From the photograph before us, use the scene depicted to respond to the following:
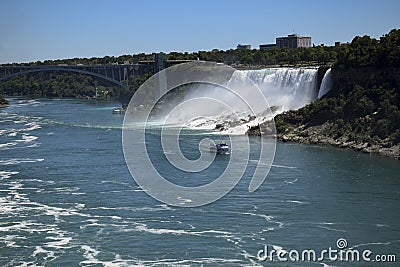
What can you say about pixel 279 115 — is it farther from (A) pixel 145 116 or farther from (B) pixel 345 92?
(A) pixel 145 116

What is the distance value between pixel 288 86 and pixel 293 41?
140ft

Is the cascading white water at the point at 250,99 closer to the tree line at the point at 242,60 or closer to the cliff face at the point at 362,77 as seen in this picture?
the cliff face at the point at 362,77

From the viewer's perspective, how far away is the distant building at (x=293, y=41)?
72.1 meters

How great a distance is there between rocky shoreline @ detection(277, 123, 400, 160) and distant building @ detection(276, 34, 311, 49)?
47.9 meters

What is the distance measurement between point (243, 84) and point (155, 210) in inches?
882

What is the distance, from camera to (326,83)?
28250 millimetres

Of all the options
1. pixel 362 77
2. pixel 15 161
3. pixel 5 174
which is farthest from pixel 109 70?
pixel 5 174

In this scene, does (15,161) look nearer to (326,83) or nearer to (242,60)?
(326,83)

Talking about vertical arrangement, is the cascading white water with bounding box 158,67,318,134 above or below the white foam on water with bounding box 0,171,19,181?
above

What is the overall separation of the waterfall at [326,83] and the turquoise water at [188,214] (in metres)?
7.28

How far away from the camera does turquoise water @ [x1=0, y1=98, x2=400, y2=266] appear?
11.2m

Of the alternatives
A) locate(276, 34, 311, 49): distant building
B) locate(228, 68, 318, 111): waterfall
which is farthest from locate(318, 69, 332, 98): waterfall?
locate(276, 34, 311, 49): distant building

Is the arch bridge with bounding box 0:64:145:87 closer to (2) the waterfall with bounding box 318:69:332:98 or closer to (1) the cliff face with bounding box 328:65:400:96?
(2) the waterfall with bounding box 318:69:332:98

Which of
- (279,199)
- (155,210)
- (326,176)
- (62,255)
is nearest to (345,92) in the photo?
(326,176)
